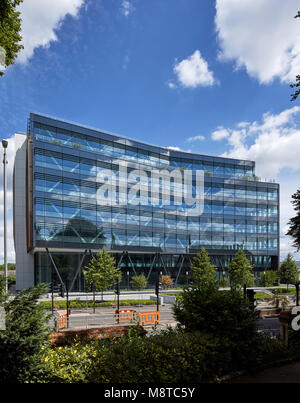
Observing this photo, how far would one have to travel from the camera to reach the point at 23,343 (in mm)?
7617

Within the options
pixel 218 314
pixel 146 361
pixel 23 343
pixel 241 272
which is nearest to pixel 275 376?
pixel 218 314

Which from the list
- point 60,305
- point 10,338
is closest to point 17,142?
point 60,305

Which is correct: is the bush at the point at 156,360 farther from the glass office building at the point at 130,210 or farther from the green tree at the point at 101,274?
the glass office building at the point at 130,210

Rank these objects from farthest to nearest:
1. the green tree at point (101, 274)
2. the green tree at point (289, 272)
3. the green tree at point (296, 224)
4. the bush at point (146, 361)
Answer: the green tree at point (289, 272) < the green tree at point (101, 274) < the green tree at point (296, 224) < the bush at point (146, 361)

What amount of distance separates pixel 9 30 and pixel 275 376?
1603 cm

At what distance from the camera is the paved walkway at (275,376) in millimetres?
9812

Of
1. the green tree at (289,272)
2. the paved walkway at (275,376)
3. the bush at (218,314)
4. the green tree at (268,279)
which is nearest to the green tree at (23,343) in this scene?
the bush at (218,314)

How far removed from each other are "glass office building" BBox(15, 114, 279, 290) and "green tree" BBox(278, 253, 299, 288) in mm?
12528
